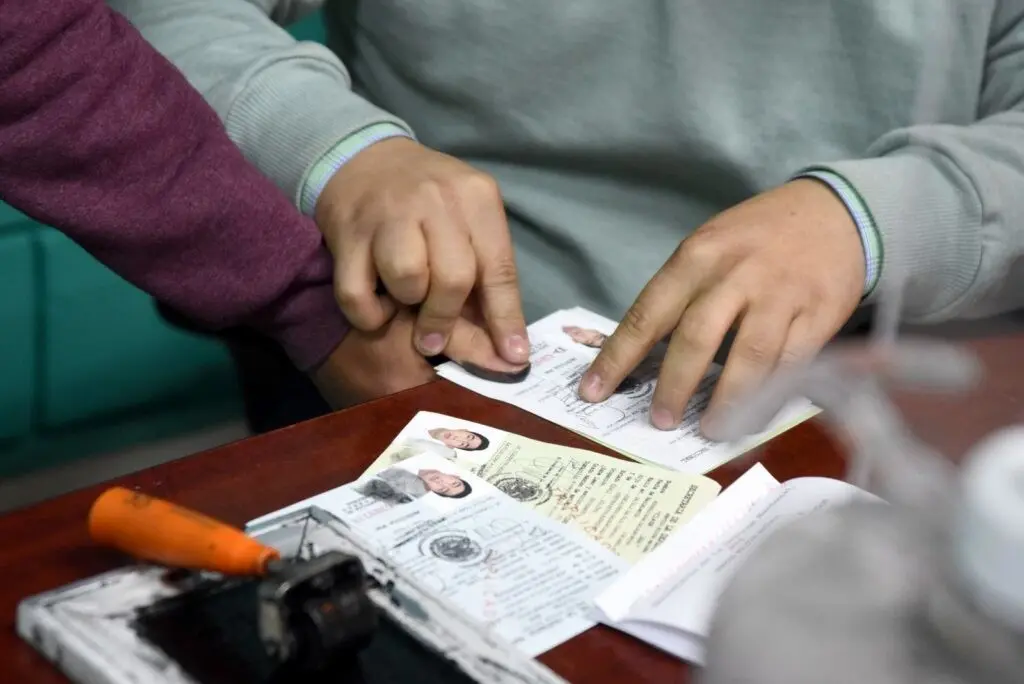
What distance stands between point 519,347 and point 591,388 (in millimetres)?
57

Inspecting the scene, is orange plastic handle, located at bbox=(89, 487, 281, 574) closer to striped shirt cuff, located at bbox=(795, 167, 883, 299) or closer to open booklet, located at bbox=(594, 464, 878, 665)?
open booklet, located at bbox=(594, 464, 878, 665)

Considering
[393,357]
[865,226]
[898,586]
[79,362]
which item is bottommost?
[79,362]

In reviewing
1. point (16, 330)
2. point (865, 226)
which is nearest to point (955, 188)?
point (865, 226)

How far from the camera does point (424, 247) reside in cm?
62

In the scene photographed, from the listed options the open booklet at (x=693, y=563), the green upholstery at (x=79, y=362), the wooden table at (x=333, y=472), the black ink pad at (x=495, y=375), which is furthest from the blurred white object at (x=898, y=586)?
the green upholstery at (x=79, y=362)

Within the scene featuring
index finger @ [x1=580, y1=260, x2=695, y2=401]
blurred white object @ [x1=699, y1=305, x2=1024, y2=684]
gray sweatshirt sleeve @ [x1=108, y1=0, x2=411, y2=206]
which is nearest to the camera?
blurred white object @ [x1=699, y1=305, x2=1024, y2=684]

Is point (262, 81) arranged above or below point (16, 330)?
above

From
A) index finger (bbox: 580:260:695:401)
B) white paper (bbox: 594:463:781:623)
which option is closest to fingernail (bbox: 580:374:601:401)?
index finger (bbox: 580:260:695:401)

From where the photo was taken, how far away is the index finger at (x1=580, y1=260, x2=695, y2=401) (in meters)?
0.59

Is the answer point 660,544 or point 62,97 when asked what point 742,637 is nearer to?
point 660,544

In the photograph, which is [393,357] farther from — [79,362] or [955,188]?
[79,362]

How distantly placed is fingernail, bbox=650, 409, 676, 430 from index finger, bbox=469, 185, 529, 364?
94 mm

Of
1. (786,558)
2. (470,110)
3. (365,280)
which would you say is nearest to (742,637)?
(786,558)

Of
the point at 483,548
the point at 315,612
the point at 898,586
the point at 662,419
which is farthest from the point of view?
the point at 662,419
